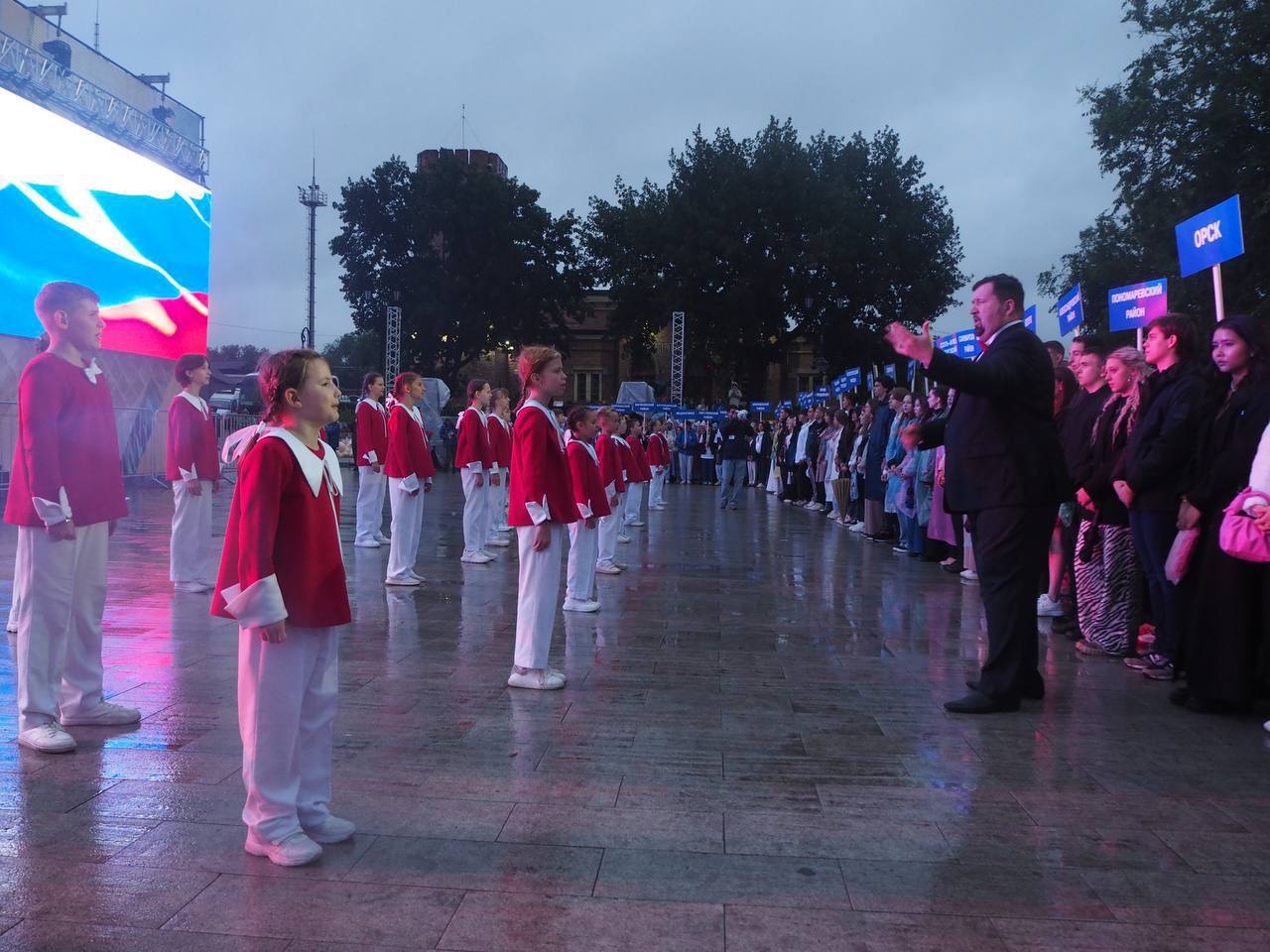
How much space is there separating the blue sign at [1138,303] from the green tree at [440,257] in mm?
43800

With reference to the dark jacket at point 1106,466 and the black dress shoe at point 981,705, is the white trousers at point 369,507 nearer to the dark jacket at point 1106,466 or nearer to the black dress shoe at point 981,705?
the dark jacket at point 1106,466

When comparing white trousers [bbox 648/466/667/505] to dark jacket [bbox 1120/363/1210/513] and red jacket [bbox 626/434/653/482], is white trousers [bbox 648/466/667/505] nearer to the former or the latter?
red jacket [bbox 626/434/653/482]

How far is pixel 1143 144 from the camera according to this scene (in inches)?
1190

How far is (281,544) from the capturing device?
3.74 m

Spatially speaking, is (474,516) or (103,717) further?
(474,516)

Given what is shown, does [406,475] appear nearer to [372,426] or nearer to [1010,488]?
[372,426]

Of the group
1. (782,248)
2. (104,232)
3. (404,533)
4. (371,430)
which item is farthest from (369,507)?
(782,248)

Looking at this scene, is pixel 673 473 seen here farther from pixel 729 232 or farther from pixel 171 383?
pixel 171 383

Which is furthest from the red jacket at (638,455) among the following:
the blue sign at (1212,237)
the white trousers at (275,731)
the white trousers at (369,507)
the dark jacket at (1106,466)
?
the white trousers at (275,731)

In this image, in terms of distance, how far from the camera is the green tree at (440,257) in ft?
175

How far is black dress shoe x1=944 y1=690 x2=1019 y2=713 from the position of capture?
577 cm

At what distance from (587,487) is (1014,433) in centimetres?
339

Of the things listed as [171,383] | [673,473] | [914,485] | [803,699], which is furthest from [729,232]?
[803,699]

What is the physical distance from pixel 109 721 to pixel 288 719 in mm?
2060
